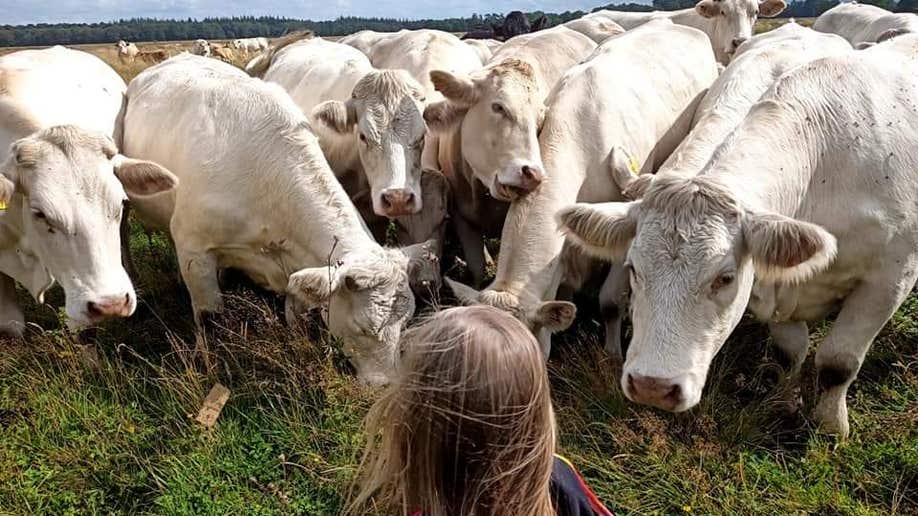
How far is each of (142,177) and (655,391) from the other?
3642 millimetres

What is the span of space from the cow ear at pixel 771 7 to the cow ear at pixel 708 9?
82 centimetres

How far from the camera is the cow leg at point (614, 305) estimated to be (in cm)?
534

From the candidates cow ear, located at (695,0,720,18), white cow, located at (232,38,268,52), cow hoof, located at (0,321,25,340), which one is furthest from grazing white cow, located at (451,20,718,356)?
white cow, located at (232,38,268,52)

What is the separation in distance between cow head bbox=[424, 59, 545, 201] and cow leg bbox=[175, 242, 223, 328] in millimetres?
2074

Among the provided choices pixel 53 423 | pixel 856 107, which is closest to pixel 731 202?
pixel 856 107

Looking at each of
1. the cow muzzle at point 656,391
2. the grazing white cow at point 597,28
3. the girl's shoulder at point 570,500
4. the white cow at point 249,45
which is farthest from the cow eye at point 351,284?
the white cow at point 249,45

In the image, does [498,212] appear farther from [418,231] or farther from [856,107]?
[856,107]

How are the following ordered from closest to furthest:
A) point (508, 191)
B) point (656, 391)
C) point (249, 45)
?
1. point (656, 391)
2. point (508, 191)
3. point (249, 45)

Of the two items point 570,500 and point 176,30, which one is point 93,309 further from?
point 176,30

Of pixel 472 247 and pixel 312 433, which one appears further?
pixel 472 247

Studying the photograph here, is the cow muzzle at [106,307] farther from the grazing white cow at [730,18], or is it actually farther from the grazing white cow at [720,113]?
the grazing white cow at [730,18]

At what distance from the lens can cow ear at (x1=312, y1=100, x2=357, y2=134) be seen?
240 inches

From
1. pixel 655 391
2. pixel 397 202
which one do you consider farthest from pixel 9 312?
pixel 655 391

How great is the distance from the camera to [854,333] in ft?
14.5
